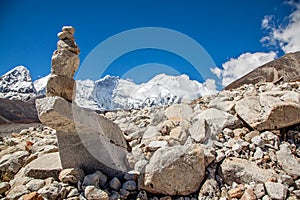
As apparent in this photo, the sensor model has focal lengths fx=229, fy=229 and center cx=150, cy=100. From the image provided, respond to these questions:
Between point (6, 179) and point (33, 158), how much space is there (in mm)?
570

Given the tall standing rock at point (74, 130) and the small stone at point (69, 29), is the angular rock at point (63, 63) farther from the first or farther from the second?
the small stone at point (69, 29)

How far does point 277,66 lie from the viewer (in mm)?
12641

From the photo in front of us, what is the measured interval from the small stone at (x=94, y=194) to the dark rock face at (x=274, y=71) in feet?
35.8

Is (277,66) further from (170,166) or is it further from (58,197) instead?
(58,197)

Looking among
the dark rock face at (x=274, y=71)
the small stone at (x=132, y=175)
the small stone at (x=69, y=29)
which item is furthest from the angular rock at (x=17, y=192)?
the dark rock face at (x=274, y=71)

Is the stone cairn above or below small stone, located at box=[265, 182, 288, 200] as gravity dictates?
above

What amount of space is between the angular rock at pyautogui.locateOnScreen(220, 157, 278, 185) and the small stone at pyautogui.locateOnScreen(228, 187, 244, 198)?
0.20m

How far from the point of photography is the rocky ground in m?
3.44

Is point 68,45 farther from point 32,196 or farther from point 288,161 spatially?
point 288,161

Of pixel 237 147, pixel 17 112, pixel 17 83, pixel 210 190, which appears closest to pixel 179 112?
pixel 237 147

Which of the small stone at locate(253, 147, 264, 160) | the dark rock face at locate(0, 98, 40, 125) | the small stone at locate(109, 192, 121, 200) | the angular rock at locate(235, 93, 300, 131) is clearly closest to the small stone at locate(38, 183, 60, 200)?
the small stone at locate(109, 192, 121, 200)

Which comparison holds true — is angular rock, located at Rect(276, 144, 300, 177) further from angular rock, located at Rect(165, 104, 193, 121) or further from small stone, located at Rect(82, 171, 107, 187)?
small stone, located at Rect(82, 171, 107, 187)

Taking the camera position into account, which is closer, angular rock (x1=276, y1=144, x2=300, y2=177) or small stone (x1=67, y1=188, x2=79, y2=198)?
small stone (x1=67, y1=188, x2=79, y2=198)

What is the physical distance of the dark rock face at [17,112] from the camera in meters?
19.9
